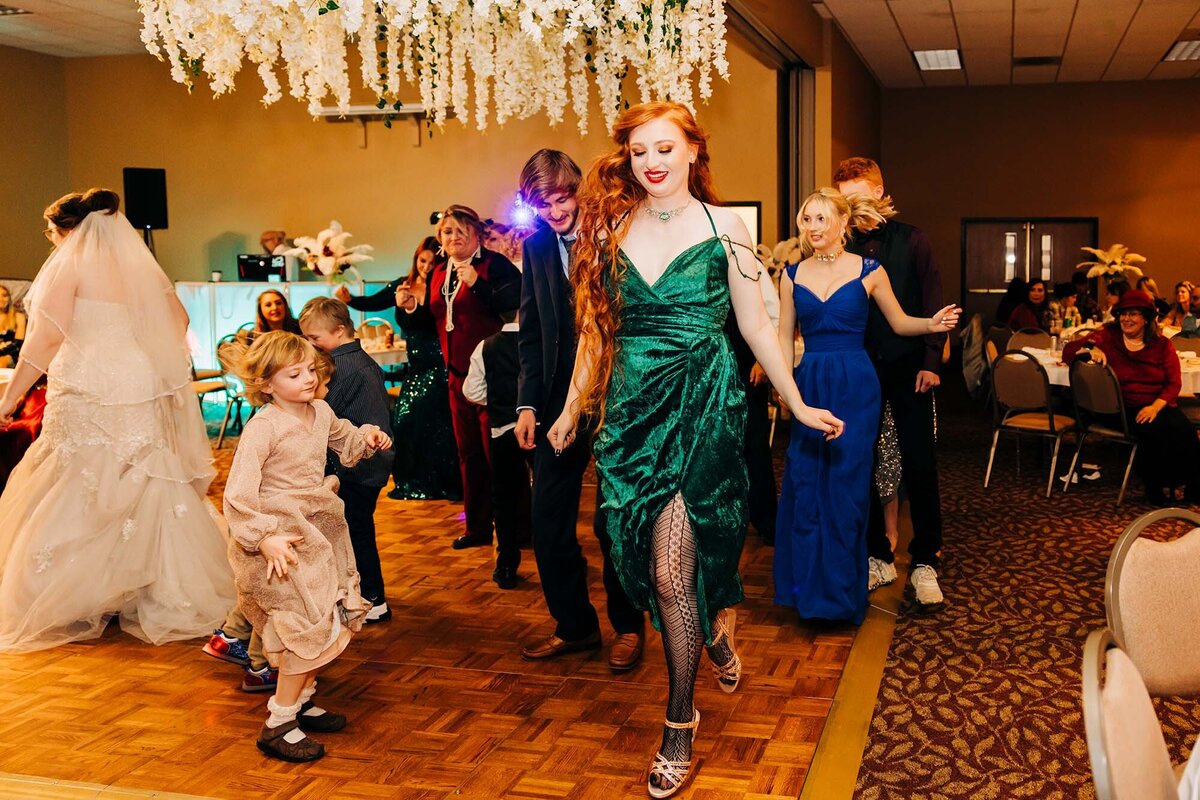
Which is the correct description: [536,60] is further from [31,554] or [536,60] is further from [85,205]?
[31,554]

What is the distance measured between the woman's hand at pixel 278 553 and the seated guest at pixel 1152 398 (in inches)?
200

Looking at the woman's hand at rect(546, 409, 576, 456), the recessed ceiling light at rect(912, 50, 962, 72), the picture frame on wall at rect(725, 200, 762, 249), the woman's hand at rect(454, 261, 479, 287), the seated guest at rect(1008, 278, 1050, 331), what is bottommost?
the woman's hand at rect(546, 409, 576, 456)

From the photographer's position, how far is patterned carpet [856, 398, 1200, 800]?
3080 millimetres

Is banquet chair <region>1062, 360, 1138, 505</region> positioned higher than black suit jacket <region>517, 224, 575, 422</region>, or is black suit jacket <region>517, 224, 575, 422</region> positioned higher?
black suit jacket <region>517, 224, 575, 422</region>

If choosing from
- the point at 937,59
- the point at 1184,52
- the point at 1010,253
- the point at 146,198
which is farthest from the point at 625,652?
the point at 1010,253

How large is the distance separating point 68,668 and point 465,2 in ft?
8.50

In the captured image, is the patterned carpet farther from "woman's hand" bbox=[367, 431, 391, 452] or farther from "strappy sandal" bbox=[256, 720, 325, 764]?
"woman's hand" bbox=[367, 431, 391, 452]

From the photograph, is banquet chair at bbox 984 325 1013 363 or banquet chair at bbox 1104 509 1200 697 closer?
banquet chair at bbox 1104 509 1200 697

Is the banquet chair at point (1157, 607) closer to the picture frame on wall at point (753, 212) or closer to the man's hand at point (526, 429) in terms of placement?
the man's hand at point (526, 429)

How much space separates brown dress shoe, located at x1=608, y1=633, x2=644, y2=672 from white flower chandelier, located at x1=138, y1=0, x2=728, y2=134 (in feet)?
5.73

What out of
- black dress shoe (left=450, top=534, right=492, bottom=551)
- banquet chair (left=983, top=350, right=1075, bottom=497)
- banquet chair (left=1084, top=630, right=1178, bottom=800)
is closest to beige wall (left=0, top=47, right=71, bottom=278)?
black dress shoe (left=450, top=534, right=492, bottom=551)

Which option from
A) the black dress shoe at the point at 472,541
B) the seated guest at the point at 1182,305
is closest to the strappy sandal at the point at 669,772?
the black dress shoe at the point at 472,541

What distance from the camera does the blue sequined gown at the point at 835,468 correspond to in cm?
419

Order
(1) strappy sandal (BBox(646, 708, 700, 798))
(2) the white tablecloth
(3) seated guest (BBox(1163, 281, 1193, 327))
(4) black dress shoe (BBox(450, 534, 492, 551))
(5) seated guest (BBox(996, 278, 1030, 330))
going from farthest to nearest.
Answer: (5) seated guest (BBox(996, 278, 1030, 330)) → (3) seated guest (BBox(1163, 281, 1193, 327)) → (2) the white tablecloth → (4) black dress shoe (BBox(450, 534, 492, 551)) → (1) strappy sandal (BBox(646, 708, 700, 798))
